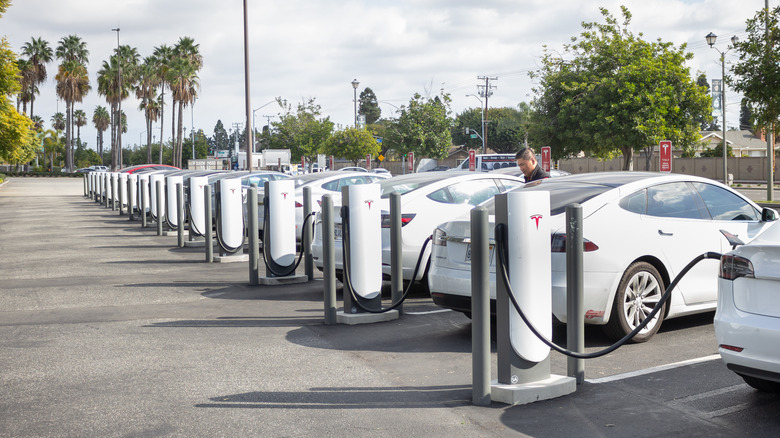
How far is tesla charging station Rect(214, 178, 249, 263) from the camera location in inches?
504

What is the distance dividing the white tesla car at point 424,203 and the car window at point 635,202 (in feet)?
9.41

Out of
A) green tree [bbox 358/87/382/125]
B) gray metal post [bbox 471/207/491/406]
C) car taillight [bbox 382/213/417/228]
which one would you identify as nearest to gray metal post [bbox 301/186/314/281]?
car taillight [bbox 382/213/417/228]

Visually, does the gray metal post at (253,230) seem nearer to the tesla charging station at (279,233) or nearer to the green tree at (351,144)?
the tesla charging station at (279,233)

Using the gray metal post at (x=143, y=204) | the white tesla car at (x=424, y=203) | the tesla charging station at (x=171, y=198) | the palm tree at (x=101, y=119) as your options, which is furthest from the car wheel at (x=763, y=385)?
the palm tree at (x=101, y=119)

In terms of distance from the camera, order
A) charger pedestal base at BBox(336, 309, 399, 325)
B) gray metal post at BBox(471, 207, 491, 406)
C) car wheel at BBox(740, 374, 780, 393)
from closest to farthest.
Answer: car wheel at BBox(740, 374, 780, 393) → gray metal post at BBox(471, 207, 491, 406) → charger pedestal base at BBox(336, 309, 399, 325)

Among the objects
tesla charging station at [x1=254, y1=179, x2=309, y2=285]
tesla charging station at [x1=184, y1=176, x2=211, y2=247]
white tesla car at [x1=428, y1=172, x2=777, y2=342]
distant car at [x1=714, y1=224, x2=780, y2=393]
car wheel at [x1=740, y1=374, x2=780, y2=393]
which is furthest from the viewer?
tesla charging station at [x1=184, y1=176, x2=211, y2=247]

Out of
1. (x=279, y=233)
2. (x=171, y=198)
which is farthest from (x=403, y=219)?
(x=171, y=198)

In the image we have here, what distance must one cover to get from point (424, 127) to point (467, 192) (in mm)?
54902

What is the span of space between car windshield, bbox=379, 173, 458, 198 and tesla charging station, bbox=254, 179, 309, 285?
133 centimetres

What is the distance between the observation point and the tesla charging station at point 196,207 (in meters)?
15.3

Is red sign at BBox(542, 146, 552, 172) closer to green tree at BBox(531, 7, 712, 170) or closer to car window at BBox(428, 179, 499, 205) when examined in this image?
green tree at BBox(531, 7, 712, 170)

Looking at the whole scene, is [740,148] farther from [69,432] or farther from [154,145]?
[154,145]

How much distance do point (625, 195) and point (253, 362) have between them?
3.55m

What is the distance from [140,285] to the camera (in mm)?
11016
